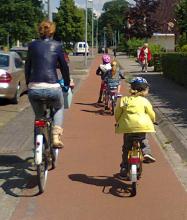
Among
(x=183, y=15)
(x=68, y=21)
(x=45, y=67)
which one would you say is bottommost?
(x=45, y=67)

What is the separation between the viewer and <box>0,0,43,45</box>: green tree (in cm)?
4111

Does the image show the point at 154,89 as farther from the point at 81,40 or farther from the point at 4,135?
the point at 81,40

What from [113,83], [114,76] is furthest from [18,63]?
[113,83]

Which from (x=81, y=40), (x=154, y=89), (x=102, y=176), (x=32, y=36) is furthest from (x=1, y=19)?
(x=81, y=40)

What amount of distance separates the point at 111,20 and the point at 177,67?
441 ft

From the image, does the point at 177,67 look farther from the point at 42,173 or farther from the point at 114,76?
the point at 42,173

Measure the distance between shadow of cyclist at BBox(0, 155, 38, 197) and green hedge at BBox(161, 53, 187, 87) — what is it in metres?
12.2

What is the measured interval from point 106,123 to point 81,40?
8347cm

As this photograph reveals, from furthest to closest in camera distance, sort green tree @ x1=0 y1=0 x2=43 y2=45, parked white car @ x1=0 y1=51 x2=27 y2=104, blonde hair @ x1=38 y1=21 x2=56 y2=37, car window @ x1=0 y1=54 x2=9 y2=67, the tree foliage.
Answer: the tree foliage
green tree @ x1=0 y1=0 x2=43 y2=45
car window @ x1=0 y1=54 x2=9 y2=67
parked white car @ x1=0 y1=51 x2=27 y2=104
blonde hair @ x1=38 y1=21 x2=56 y2=37

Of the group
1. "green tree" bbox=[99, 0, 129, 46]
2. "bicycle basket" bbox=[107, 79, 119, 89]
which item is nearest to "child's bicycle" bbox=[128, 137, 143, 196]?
"bicycle basket" bbox=[107, 79, 119, 89]

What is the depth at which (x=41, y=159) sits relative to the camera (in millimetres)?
6715

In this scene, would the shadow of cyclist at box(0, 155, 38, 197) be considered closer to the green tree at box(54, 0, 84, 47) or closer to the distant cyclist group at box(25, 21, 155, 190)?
the distant cyclist group at box(25, 21, 155, 190)

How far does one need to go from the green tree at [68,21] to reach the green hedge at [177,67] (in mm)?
64904

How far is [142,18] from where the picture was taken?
3004 inches
